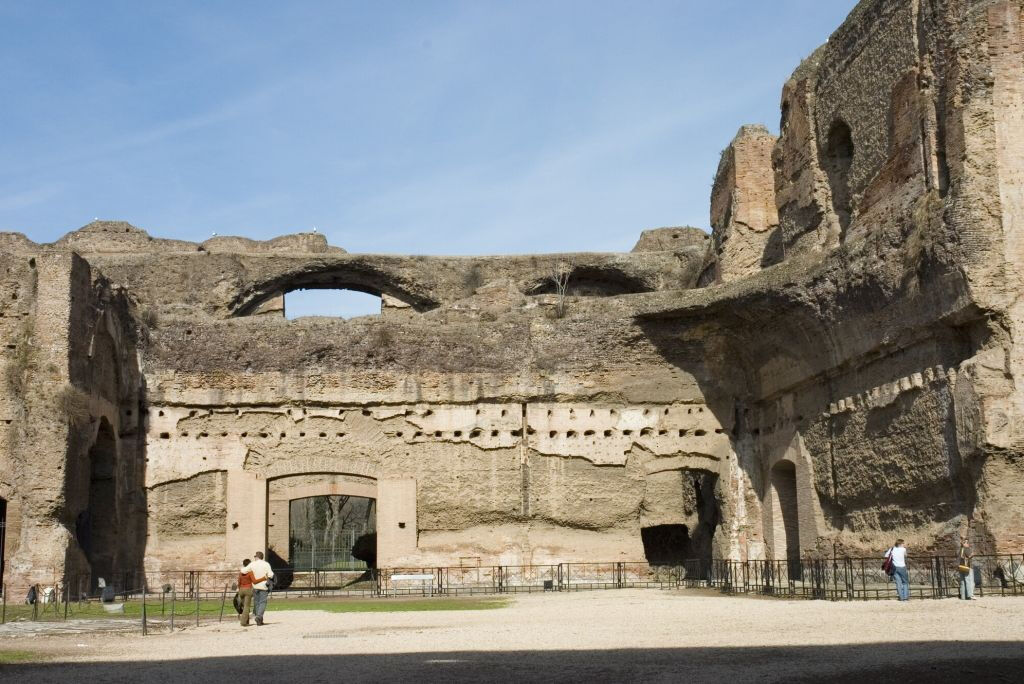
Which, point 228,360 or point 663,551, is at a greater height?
point 228,360

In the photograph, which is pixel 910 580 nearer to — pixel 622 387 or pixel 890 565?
pixel 890 565

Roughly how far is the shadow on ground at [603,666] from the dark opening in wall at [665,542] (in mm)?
13897

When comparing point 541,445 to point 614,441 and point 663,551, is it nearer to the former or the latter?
point 614,441

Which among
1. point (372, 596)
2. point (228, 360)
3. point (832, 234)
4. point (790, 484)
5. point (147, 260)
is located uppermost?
point (147, 260)

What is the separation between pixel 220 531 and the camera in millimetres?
18828

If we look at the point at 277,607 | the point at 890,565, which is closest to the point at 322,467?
the point at 277,607

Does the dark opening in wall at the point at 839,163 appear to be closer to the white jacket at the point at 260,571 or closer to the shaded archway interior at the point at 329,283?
the white jacket at the point at 260,571

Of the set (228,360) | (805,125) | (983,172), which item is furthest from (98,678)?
(805,125)

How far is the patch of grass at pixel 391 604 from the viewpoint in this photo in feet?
45.0

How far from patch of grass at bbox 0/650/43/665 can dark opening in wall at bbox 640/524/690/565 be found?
14.5 m

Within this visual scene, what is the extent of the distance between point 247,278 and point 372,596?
10862mm

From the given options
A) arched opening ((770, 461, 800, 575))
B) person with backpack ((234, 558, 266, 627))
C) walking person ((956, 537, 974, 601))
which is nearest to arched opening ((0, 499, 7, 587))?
person with backpack ((234, 558, 266, 627))

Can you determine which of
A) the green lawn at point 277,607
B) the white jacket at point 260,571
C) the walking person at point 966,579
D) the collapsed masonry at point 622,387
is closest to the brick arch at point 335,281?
the collapsed masonry at point 622,387

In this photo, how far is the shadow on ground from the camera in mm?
6670
